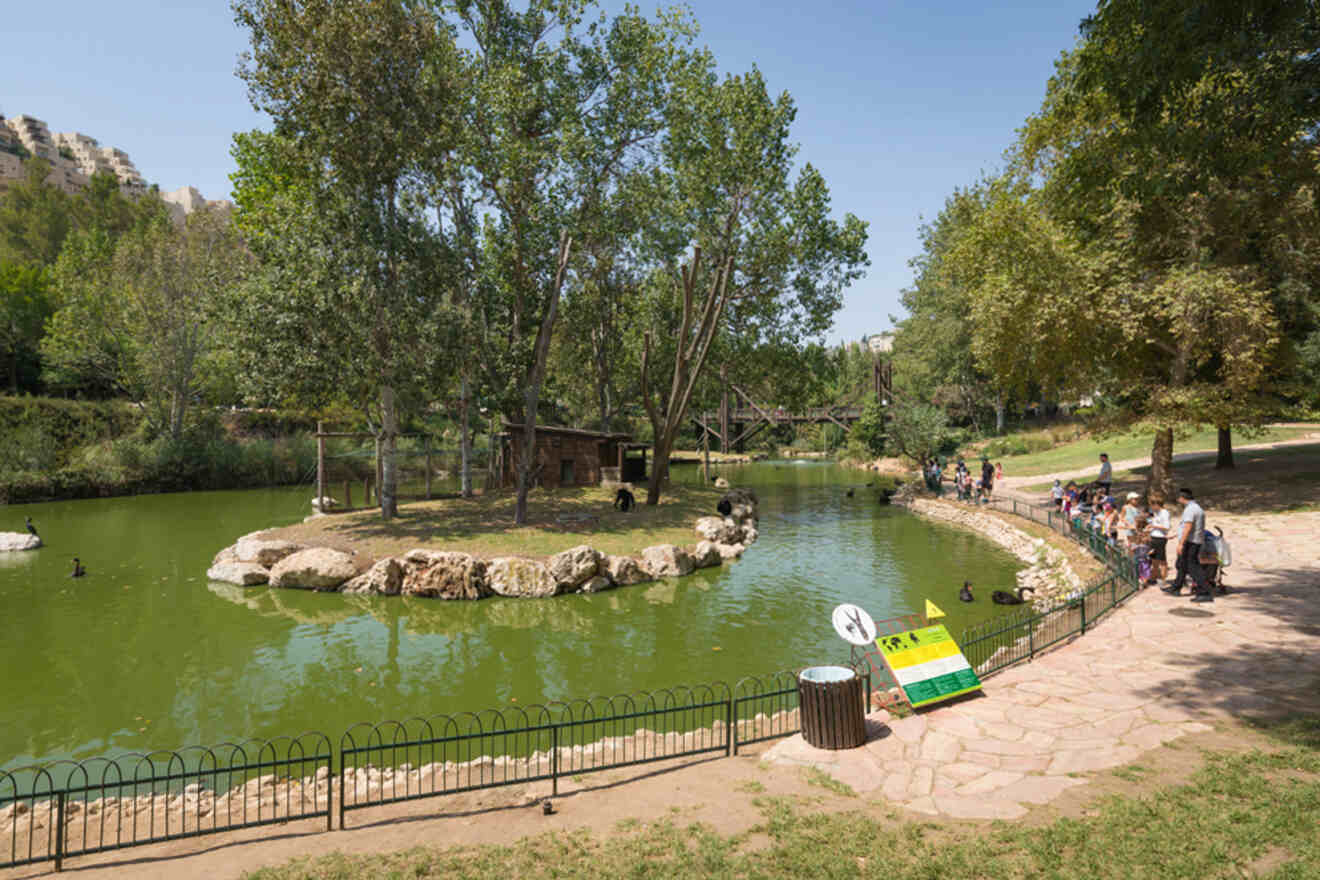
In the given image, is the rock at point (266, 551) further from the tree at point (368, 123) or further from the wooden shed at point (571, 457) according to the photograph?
the wooden shed at point (571, 457)

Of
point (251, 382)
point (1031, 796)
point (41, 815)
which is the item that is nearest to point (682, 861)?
point (1031, 796)

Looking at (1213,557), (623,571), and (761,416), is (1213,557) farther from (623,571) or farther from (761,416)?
(761,416)

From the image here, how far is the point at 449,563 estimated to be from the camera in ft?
64.5

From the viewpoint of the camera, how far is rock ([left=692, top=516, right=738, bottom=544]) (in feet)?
83.4

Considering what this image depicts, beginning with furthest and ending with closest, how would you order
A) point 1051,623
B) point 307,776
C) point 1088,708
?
point 1051,623
point 307,776
point 1088,708

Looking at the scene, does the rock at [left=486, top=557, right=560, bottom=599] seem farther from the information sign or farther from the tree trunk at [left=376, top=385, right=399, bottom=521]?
the information sign

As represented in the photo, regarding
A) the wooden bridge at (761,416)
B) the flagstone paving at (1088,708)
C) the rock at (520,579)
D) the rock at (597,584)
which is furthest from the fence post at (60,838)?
the wooden bridge at (761,416)

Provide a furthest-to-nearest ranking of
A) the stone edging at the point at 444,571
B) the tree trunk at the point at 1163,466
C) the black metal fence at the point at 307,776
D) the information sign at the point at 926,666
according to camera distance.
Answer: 1. the tree trunk at the point at 1163,466
2. the stone edging at the point at 444,571
3. the information sign at the point at 926,666
4. the black metal fence at the point at 307,776

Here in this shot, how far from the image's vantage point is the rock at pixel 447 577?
63.4ft

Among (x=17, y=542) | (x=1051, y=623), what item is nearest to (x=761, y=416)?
(x=17, y=542)

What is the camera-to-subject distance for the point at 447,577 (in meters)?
19.4

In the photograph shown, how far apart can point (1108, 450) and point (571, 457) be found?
32.6 meters

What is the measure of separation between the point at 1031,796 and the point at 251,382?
2558 cm

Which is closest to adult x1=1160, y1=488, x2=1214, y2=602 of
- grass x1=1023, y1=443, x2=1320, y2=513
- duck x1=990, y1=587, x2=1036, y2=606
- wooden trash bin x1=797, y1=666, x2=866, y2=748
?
duck x1=990, y1=587, x2=1036, y2=606
